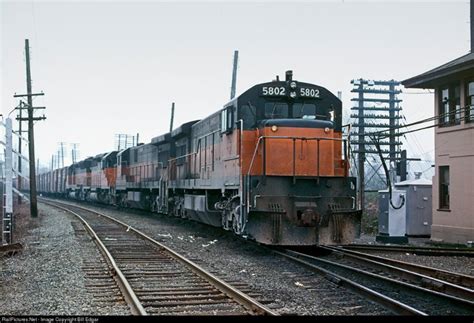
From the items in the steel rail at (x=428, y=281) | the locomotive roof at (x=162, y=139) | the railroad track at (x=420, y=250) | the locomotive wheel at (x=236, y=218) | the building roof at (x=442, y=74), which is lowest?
the railroad track at (x=420, y=250)

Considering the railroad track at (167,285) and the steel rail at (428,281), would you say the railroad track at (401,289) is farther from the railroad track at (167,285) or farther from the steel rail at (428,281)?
the railroad track at (167,285)

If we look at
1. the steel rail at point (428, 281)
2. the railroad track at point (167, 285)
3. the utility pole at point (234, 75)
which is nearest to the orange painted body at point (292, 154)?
the steel rail at point (428, 281)

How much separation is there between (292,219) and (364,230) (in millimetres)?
10856

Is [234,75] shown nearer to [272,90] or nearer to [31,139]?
[31,139]

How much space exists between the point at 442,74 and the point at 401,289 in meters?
11.1

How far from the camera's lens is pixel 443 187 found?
59.3ft

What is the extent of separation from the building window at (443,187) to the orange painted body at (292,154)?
7.38m

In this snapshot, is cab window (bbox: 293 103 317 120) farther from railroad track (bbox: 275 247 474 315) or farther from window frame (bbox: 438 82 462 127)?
window frame (bbox: 438 82 462 127)

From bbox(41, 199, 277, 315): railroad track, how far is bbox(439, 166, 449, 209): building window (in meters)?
9.87

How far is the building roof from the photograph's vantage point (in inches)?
643

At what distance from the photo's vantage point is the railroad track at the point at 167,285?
6.80m

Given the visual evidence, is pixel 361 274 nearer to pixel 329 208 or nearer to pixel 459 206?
pixel 329 208

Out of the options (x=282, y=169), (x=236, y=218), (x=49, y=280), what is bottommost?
(x=49, y=280)

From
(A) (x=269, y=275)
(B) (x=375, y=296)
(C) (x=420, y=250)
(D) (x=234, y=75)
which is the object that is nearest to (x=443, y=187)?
(C) (x=420, y=250)
